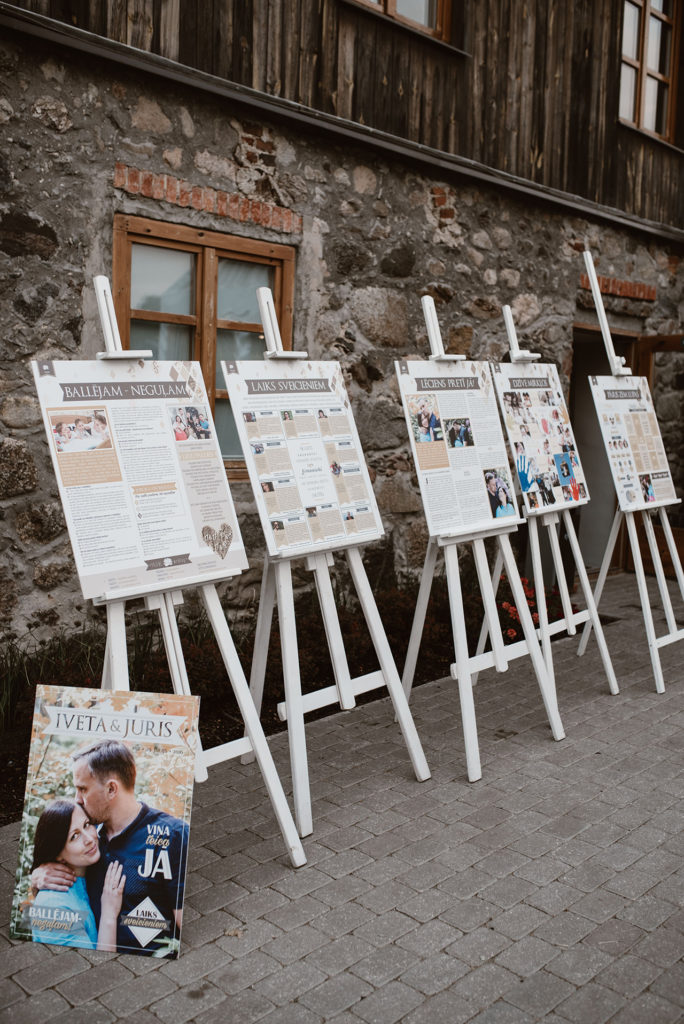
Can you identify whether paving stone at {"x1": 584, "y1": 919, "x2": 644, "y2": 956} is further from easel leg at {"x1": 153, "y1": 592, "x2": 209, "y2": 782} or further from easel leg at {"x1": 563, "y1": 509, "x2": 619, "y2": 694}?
easel leg at {"x1": 563, "y1": 509, "x2": 619, "y2": 694}

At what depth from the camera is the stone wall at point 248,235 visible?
442cm

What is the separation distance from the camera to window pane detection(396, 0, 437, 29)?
619 cm

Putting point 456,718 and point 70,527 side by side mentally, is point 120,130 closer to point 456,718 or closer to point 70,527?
point 70,527

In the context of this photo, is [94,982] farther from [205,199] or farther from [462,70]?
[462,70]

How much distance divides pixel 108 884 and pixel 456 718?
7.76 ft

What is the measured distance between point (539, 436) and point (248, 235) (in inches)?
78.6

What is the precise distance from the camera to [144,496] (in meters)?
3.05

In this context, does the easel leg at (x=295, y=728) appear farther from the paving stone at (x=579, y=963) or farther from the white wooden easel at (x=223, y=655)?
the paving stone at (x=579, y=963)

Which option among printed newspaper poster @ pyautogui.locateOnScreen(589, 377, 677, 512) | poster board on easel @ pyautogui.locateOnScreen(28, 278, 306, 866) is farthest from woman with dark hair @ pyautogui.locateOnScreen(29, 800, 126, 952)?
printed newspaper poster @ pyautogui.locateOnScreen(589, 377, 677, 512)

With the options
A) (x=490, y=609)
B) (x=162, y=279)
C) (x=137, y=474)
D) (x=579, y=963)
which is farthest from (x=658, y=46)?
(x=579, y=963)

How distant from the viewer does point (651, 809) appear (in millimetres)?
3637

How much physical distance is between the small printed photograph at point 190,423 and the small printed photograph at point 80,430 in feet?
0.84

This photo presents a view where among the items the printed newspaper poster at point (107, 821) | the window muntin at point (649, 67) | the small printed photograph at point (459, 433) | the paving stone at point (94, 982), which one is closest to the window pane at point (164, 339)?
the small printed photograph at point (459, 433)

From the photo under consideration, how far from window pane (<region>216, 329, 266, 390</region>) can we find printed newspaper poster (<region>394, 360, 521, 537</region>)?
1.63 meters
